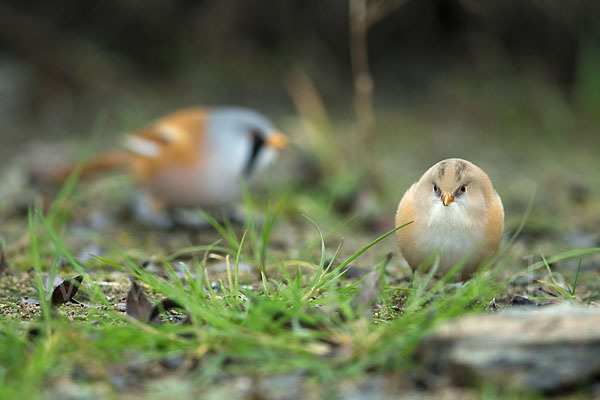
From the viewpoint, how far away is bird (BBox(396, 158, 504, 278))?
6.94ft

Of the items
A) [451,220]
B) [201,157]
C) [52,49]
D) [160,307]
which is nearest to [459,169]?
[451,220]

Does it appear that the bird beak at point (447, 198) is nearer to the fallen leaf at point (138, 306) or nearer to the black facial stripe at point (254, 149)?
the fallen leaf at point (138, 306)

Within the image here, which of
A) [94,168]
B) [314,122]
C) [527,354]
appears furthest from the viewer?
[314,122]

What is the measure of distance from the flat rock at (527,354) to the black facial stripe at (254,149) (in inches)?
74.5

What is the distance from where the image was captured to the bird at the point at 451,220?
212 cm

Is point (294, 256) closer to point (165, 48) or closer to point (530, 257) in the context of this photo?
point (530, 257)

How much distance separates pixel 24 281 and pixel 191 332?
0.92 metres

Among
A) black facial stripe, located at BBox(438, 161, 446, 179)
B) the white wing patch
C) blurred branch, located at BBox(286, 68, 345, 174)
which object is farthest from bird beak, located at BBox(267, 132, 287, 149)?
black facial stripe, located at BBox(438, 161, 446, 179)

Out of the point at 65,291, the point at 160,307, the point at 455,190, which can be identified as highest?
the point at 455,190

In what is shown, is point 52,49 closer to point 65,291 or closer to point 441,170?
point 65,291

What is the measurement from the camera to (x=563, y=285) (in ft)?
7.96

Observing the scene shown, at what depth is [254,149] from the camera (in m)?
3.35

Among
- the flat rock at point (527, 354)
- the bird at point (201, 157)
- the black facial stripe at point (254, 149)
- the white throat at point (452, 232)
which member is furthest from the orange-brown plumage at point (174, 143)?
the flat rock at point (527, 354)

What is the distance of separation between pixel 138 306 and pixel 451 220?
86cm
